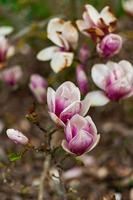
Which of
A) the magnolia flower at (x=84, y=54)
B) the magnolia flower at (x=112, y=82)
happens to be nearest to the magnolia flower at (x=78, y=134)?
the magnolia flower at (x=112, y=82)

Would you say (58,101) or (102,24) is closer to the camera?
(58,101)

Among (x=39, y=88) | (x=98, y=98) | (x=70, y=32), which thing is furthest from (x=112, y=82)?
(x=39, y=88)

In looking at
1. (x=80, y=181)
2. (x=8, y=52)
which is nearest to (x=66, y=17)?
(x=8, y=52)

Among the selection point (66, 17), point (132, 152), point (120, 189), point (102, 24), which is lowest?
point (120, 189)

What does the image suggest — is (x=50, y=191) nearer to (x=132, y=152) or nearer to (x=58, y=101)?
(x=132, y=152)

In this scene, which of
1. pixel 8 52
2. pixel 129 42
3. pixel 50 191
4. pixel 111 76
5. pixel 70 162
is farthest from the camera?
pixel 129 42

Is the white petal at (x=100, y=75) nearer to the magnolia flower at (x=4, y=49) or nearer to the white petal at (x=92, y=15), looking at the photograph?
the white petal at (x=92, y=15)
